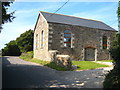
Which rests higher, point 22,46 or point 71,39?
point 71,39

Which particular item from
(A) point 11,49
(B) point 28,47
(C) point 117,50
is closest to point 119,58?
(C) point 117,50

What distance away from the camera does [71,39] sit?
14.4 meters

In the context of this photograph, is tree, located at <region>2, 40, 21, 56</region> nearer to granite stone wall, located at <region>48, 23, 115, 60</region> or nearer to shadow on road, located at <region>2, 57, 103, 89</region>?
granite stone wall, located at <region>48, 23, 115, 60</region>

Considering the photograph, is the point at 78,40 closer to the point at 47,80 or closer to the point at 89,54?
the point at 89,54

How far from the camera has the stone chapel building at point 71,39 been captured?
13.2 meters

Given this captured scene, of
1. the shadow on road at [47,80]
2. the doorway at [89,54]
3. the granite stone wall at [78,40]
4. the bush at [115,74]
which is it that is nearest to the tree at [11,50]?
the granite stone wall at [78,40]

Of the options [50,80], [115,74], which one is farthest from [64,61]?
[115,74]

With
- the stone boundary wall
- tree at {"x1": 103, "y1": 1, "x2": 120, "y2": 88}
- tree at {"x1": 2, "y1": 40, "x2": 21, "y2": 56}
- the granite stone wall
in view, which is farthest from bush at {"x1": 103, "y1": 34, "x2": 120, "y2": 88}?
tree at {"x1": 2, "y1": 40, "x2": 21, "y2": 56}

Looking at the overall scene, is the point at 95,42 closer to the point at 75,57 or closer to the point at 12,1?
the point at 75,57

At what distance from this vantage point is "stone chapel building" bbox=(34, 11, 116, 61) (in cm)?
1325

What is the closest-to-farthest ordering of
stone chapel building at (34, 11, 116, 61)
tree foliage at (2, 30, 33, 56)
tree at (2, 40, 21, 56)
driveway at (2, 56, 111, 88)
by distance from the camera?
driveway at (2, 56, 111, 88) < stone chapel building at (34, 11, 116, 61) < tree foliage at (2, 30, 33, 56) < tree at (2, 40, 21, 56)

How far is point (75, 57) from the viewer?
570 inches

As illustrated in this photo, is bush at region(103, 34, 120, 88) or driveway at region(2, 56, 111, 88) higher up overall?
bush at region(103, 34, 120, 88)

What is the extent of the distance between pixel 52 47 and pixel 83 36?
16.8 ft
